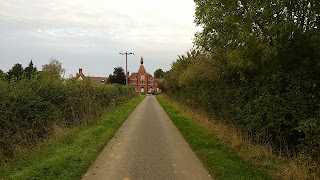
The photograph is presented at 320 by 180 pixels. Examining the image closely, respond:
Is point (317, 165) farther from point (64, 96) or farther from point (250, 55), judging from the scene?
point (64, 96)

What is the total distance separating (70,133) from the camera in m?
11.8

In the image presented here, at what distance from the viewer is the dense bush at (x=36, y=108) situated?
387 inches

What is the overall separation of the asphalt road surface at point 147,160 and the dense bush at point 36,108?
2792 mm

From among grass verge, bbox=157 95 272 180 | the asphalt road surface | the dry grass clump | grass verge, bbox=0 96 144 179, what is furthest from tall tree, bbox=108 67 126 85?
grass verge, bbox=157 95 272 180

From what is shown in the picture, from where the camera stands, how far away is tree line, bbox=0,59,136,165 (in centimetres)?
984

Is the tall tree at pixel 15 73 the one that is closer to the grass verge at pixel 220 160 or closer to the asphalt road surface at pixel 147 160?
the asphalt road surface at pixel 147 160

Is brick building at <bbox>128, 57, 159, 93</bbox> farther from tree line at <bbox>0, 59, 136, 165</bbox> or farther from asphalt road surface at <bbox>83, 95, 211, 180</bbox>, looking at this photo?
asphalt road surface at <bbox>83, 95, 211, 180</bbox>

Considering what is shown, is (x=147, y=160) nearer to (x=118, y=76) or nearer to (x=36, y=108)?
(x=36, y=108)

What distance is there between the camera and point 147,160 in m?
8.39

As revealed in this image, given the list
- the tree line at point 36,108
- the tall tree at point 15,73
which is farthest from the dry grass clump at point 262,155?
the tall tree at point 15,73

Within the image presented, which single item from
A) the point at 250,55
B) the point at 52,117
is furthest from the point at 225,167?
the point at 52,117

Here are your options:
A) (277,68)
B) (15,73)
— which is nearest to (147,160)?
(277,68)

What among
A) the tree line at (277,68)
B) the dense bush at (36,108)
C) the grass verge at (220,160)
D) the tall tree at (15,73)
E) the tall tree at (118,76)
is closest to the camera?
the grass verge at (220,160)

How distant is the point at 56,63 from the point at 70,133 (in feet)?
255
